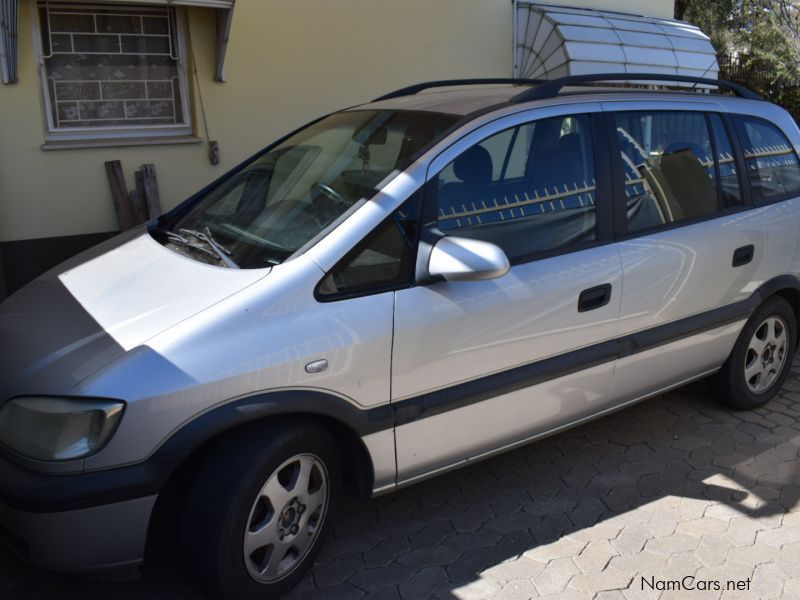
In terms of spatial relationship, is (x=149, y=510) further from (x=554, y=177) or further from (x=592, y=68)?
(x=592, y=68)

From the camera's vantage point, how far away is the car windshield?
10.3ft

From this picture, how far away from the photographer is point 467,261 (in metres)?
2.92

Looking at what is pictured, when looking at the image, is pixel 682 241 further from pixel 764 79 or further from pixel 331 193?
pixel 764 79

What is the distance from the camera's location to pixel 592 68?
780 centimetres

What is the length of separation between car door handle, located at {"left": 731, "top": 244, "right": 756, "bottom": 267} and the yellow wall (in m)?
4.08

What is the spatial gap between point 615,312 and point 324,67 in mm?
4335

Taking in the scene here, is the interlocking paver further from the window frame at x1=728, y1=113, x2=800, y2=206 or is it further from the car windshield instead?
the window frame at x1=728, y1=113, x2=800, y2=206

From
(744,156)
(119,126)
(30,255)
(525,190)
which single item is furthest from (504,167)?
(30,255)

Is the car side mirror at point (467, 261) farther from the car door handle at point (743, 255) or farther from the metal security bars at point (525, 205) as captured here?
the car door handle at point (743, 255)

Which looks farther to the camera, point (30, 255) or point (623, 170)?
point (30, 255)

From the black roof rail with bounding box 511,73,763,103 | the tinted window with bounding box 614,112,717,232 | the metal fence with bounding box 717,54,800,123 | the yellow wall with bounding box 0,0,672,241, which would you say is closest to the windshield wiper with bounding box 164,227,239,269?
the black roof rail with bounding box 511,73,763,103

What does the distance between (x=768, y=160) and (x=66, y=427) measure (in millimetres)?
3886

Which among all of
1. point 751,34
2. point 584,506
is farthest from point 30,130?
point 751,34

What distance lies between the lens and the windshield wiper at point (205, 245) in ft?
10.2
